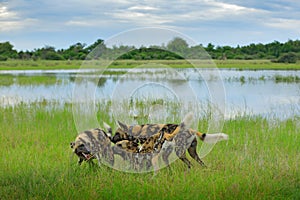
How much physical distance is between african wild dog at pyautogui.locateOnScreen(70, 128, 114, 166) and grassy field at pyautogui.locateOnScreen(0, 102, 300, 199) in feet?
0.48

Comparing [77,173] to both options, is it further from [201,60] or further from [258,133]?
[258,133]

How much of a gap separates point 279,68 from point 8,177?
73.3ft

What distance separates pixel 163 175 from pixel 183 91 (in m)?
1.90

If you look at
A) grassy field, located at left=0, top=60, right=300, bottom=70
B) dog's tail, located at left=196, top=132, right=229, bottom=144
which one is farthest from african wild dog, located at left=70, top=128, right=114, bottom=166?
grassy field, located at left=0, top=60, right=300, bottom=70

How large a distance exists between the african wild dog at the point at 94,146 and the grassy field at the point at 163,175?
15 cm

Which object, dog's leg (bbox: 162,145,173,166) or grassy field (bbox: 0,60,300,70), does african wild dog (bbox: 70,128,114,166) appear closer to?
dog's leg (bbox: 162,145,173,166)

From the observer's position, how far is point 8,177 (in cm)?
472

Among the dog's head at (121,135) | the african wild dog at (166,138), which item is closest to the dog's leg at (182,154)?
the african wild dog at (166,138)

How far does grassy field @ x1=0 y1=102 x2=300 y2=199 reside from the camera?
425 centimetres

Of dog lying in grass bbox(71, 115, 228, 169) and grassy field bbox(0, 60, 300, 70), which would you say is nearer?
dog lying in grass bbox(71, 115, 228, 169)

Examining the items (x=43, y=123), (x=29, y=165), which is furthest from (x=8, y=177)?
(x=43, y=123)

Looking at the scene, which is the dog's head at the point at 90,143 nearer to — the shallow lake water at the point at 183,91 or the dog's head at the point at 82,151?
the dog's head at the point at 82,151

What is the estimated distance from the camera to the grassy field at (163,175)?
425 centimetres

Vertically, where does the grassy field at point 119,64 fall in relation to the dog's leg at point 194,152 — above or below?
above
